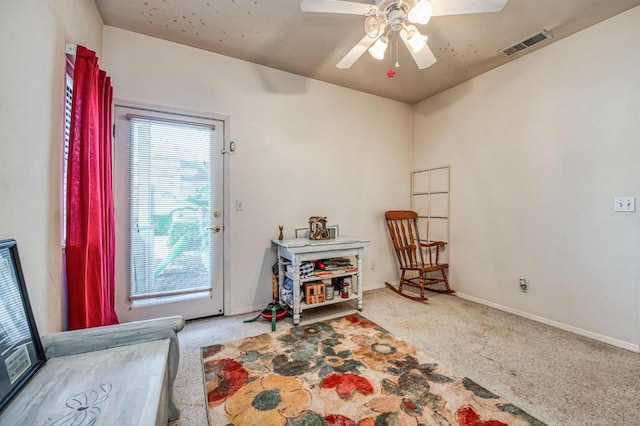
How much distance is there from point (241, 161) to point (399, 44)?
6.29 ft

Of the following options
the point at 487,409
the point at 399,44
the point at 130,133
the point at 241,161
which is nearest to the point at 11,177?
the point at 130,133

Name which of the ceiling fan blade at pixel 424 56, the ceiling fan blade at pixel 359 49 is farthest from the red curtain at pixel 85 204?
the ceiling fan blade at pixel 424 56

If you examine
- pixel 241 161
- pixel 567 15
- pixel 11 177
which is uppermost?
pixel 567 15

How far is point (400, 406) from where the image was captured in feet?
4.74

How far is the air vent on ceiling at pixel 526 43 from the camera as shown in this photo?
233cm

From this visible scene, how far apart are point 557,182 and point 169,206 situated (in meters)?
3.65

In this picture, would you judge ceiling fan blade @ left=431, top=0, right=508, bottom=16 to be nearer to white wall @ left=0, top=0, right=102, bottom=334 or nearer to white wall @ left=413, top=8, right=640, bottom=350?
white wall @ left=413, top=8, right=640, bottom=350

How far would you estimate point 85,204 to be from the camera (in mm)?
1530

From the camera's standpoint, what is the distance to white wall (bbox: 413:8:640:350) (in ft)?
6.92

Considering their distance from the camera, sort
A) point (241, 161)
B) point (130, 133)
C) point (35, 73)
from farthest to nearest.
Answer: point (241, 161), point (130, 133), point (35, 73)

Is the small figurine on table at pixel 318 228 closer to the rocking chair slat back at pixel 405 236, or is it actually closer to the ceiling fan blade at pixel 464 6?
the rocking chair slat back at pixel 405 236

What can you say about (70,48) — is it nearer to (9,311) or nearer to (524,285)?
(9,311)

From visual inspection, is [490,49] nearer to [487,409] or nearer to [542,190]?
[542,190]

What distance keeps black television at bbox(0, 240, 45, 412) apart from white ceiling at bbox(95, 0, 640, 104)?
80.2 inches
